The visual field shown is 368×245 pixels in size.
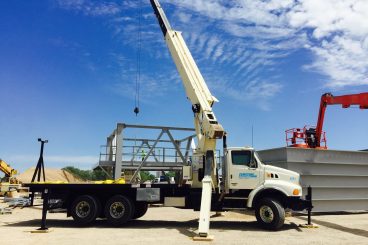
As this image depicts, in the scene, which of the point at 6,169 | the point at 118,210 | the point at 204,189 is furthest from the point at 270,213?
the point at 6,169

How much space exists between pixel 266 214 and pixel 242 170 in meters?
1.78

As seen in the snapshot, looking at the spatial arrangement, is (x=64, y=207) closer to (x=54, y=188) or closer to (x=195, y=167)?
(x=54, y=188)

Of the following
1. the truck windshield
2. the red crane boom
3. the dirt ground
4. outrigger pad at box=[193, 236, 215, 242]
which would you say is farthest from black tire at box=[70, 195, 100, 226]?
the red crane boom

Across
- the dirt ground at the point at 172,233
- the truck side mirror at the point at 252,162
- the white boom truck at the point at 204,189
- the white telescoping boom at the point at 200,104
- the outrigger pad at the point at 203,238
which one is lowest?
the dirt ground at the point at 172,233

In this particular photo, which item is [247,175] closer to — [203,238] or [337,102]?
[203,238]

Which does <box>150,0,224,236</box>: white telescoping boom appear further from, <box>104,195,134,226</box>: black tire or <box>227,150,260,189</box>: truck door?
<box>104,195,134,226</box>: black tire

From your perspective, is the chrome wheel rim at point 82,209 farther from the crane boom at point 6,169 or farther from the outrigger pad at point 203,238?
the crane boom at point 6,169

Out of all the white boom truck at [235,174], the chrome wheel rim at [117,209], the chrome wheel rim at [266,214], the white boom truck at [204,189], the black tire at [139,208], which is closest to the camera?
the chrome wheel rim at [266,214]

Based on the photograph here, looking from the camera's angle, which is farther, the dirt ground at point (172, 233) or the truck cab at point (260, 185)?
the truck cab at point (260, 185)

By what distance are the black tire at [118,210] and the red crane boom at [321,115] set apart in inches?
478

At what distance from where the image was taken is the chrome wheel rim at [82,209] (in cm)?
1306

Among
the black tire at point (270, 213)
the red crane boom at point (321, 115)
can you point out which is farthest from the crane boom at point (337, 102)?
the black tire at point (270, 213)

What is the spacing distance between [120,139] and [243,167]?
8682 mm

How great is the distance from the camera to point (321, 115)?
23.8 metres
